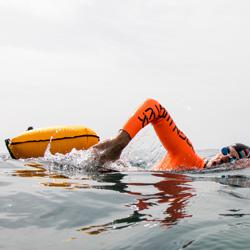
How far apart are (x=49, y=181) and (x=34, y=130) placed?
3.76 meters

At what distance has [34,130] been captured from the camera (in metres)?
7.74

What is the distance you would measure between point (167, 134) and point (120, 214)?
3.71 m

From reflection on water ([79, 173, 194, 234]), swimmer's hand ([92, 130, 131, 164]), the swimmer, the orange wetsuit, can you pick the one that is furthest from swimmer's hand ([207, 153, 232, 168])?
reflection on water ([79, 173, 194, 234])

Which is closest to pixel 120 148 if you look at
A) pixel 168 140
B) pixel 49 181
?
pixel 168 140

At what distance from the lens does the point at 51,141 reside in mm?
7414

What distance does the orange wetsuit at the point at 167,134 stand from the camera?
5.72 meters

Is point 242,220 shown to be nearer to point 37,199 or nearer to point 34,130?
point 37,199

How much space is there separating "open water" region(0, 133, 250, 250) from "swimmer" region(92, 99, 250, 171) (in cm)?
101

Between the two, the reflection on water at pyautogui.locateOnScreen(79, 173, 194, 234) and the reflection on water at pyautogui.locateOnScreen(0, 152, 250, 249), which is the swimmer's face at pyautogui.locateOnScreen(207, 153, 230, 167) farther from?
the reflection on water at pyautogui.locateOnScreen(79, 173, 194, 234)

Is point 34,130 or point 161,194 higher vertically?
point 34,130

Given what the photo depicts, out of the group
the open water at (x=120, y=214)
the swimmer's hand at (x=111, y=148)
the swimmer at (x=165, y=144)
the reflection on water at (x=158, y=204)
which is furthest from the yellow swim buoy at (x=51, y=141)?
the reflection on water at (x=158, y=204)

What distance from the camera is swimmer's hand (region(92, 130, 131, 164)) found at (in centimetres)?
549

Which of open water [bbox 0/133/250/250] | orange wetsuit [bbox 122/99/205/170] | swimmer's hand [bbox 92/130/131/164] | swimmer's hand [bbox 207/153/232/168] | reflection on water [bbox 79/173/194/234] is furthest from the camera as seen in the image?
swimmer's hand [bbox 207/153/232/168]

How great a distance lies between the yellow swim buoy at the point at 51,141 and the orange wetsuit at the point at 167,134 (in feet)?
5.14
